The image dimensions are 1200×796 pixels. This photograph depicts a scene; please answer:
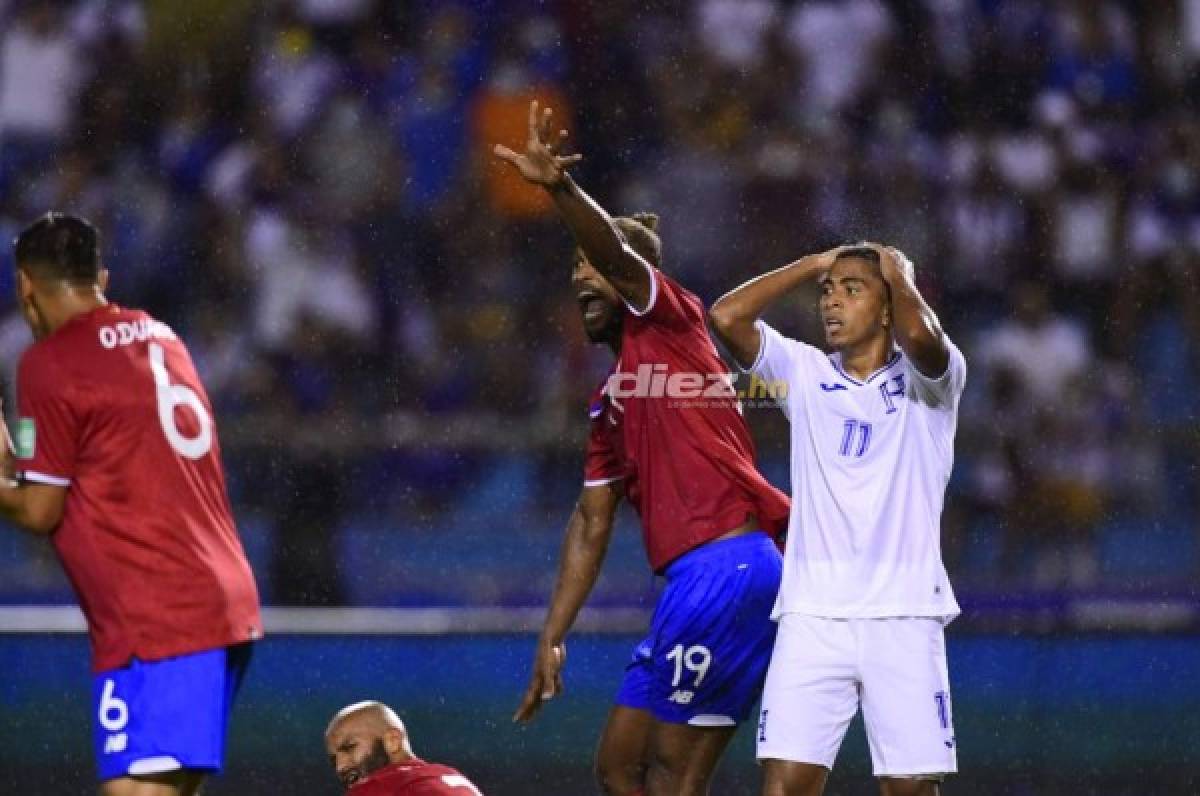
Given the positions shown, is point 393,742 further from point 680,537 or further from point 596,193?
point 596,193

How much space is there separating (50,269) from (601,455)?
1602 millimetres

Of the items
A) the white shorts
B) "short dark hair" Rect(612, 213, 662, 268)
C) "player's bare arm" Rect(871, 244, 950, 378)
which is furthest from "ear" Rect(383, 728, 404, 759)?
"player's bare arm" Rect(871, 244, 950, 378)

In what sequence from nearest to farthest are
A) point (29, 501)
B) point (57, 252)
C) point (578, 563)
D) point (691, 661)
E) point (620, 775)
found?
point (29, 501), point (57, 252), point (691, 661), point (620, 775), point (578, 563)

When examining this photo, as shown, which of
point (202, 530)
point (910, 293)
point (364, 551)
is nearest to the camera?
point (202, 530)

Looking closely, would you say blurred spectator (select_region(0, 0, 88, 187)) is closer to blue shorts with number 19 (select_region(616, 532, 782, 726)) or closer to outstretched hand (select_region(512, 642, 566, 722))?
Result: outstretched hand (select_region(512, 642, 566, 722))

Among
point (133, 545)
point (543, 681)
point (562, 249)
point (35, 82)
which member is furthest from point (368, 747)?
point (35, 82)

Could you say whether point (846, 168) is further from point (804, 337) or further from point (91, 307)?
point (91, 307)

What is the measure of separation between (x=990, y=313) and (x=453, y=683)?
108 inches

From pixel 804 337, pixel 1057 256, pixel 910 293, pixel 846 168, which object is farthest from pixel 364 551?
pixel 910 293

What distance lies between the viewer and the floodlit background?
25.8 feet

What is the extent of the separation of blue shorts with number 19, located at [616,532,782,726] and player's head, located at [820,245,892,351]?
1.98 ft

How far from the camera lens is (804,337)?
27.2ft

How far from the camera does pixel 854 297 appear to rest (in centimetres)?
454

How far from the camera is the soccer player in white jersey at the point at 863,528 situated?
174 inches
